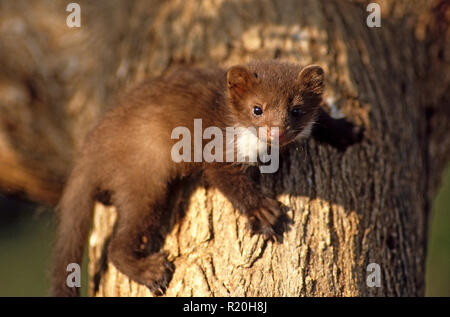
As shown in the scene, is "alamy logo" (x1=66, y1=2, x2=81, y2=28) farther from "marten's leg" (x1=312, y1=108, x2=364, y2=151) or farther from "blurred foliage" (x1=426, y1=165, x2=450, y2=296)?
"blurred foliage" (x1=426, y1=165, x2=450, y2=296)

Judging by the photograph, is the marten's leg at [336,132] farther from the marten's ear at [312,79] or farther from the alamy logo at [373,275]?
the alamy logo at [373,275]

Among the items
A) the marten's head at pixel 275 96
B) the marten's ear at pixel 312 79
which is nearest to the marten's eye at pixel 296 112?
the marten's head at pixel 275 96

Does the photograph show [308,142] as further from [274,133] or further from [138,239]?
[138,239]

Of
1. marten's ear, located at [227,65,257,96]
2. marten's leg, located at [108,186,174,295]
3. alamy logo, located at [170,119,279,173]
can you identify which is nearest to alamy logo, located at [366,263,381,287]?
alamy logo, located at [170,119,279,173]

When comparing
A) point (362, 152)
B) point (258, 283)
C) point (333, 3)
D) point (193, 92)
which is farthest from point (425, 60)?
point (258, 283)

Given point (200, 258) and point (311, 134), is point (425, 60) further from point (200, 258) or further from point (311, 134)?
point (200, 258)

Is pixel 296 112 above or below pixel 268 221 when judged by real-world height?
above

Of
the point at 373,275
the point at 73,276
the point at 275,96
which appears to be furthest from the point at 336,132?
the point at 73,276
